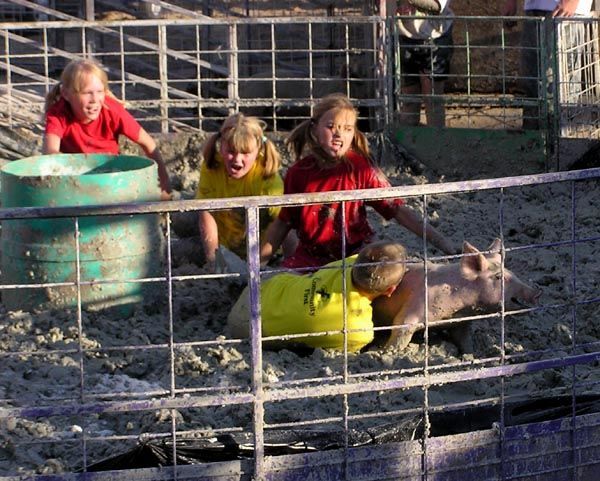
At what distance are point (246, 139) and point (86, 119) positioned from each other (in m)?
1.19

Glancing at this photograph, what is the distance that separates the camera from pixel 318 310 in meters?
6.36

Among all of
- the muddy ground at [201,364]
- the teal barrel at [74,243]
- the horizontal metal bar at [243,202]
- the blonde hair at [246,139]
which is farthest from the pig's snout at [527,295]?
the teal barrel at [74,243]

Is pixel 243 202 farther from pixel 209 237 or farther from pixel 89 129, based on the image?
pixel 89 129

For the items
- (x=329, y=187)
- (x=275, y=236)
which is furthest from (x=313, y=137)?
(x=275, y=236)

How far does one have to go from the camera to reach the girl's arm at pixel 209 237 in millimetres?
Answer: 7617

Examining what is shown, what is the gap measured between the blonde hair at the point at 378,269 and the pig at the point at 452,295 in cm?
12

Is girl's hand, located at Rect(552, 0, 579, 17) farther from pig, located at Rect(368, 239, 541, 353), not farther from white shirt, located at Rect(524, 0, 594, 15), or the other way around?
pig, located at Rect(368, 239, 541, 353)

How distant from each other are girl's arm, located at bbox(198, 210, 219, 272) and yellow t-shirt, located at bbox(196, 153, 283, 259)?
0.39 feet

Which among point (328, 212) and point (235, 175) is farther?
point (235, 175)

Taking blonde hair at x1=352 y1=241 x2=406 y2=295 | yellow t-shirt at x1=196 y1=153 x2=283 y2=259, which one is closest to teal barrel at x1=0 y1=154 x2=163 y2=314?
yellow t-shirt at x1=196 y1=153 x2=283 y2=259

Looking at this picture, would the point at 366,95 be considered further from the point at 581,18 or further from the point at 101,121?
the point at 101,121

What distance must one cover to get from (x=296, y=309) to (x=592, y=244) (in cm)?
275

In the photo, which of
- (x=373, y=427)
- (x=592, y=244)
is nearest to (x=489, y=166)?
(x=592, y=244)

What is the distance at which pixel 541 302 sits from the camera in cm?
725
